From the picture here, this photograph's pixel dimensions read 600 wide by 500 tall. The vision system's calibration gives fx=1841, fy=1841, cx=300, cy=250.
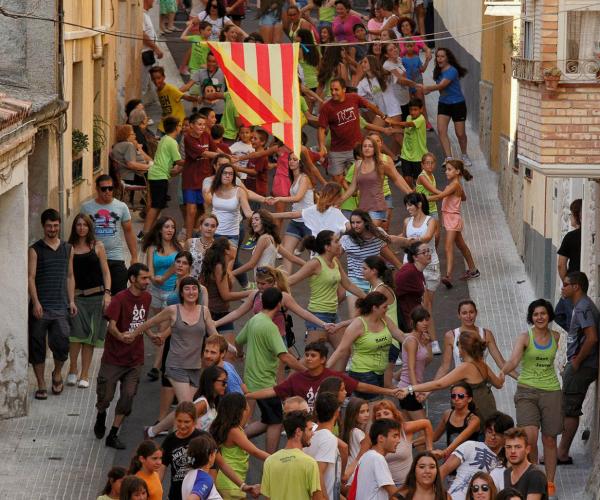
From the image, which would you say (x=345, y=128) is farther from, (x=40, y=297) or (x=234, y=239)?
(x=40, y=297)

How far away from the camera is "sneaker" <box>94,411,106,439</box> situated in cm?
1712

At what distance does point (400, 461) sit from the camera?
1441cm

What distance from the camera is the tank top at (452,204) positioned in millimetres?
21422

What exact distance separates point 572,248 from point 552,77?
323 centimetres

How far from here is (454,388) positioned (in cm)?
1514

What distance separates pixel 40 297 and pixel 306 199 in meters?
4.11

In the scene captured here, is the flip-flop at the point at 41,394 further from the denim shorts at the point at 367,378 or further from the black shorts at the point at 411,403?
the black shorts at the point at 411,403

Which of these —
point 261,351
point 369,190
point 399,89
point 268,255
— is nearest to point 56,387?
point 268,255

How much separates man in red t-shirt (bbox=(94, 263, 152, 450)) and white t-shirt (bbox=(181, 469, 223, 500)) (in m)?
3.76

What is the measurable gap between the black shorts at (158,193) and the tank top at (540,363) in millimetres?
7478

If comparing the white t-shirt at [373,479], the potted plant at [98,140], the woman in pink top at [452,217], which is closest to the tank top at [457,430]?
the white t-shirt at [373,479]

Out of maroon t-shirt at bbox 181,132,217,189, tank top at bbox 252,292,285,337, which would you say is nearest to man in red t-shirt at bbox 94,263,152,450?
tank top at bbox 252,292,285,337

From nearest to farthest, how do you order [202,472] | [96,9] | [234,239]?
[202,472] < [234,239] < [96,9]

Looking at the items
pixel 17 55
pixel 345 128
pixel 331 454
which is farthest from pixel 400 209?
pixel 331 454
